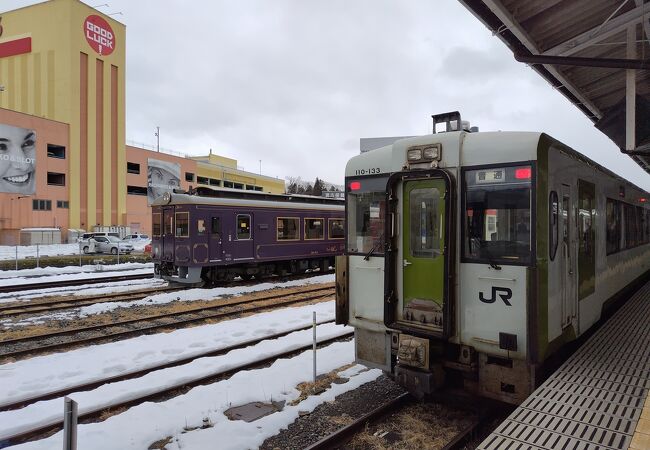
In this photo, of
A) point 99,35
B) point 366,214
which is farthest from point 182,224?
point 99,35

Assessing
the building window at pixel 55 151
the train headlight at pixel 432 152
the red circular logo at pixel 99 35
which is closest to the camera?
the train headlight at pixel 432 152

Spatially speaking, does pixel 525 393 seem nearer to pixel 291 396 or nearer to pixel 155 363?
pixel 291 396

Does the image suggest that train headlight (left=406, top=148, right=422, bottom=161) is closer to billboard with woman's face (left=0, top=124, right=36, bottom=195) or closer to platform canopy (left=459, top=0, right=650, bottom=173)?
platform canopy (left=459, top=0, right=650, bottom=173)

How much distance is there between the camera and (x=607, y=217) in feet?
24.7

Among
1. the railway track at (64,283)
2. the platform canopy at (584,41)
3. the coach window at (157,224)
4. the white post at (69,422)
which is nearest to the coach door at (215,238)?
the coach window at (157,224)

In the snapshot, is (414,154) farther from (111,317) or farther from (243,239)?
(243,239)

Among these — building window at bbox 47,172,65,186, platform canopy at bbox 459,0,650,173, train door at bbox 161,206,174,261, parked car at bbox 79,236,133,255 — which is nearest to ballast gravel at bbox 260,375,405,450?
platform canopy at bbox 459,0,650,173

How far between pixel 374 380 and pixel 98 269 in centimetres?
1953

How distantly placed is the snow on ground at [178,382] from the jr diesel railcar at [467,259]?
1450 millimetres

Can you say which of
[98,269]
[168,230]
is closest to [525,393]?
[168,230]

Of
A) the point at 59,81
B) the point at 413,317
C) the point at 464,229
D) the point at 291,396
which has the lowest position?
the point at 291,396

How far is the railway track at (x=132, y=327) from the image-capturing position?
8242 millimetres

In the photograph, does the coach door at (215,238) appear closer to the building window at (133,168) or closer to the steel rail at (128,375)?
the steel rail at (128,375)

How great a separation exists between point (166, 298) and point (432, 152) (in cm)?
1082
